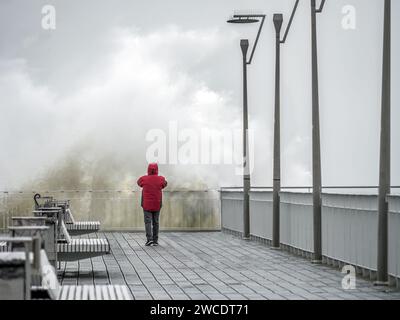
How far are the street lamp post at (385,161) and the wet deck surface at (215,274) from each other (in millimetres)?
422

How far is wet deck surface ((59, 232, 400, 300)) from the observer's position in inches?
592

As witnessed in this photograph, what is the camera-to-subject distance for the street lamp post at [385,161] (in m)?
15.9

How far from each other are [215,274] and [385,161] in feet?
12.0

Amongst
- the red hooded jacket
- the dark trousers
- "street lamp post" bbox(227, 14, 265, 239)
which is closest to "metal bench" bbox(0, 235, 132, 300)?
the red hooded jacket

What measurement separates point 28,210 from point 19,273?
1071 inches

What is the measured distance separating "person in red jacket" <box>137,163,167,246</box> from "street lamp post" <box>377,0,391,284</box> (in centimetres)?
1119

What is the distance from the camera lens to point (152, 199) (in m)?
27.0

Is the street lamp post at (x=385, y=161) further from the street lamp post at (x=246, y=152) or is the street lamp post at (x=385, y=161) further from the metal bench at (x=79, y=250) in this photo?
the street lamp post at (x=246, y=152)

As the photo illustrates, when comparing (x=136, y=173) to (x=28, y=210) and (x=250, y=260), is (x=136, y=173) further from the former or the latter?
(x=250, y=260)

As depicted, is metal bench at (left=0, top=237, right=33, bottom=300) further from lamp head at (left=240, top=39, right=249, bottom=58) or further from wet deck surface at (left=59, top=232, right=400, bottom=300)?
lamp head at (left=240, top=39, right=249, bottom=58)

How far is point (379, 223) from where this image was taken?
16094 millimetres

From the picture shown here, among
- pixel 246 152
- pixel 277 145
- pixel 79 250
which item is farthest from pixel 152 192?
pixel 79 250

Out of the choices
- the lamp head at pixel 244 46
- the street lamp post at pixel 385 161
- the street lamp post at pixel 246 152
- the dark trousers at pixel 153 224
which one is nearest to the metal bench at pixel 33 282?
the street lamp post at pixel 385 161
